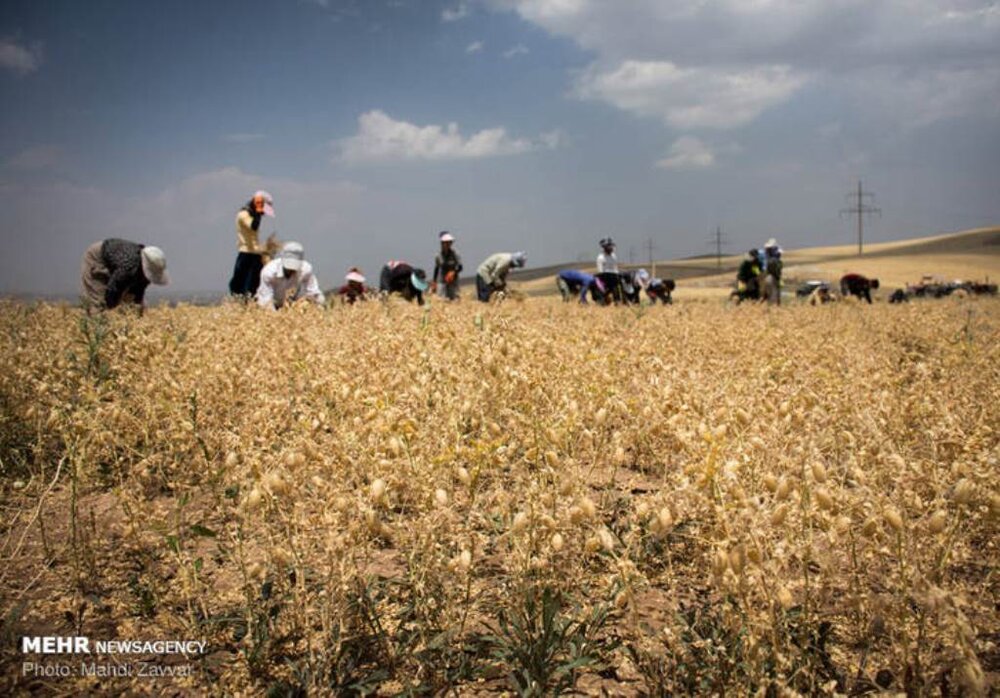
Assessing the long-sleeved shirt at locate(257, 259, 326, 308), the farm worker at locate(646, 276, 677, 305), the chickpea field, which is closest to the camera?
the chickpea field

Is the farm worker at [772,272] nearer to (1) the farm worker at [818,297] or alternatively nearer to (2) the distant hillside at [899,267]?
(1) the farm worker at [818,297]

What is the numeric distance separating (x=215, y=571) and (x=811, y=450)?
99.9 inches

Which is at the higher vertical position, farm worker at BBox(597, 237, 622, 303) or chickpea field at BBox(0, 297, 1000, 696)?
farm worker at BBox(597, 237, 622, 303)

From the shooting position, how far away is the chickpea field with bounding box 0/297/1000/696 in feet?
6.17

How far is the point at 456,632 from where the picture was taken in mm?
2246

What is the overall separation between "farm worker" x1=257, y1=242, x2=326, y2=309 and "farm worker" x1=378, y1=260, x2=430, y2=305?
3.60 meters

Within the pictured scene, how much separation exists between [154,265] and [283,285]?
198cm

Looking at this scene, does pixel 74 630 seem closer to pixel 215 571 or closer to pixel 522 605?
pixel 215 571

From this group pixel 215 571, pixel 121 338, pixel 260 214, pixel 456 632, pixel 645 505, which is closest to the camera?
pixel 645 505

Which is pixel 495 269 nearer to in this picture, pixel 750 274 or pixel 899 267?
pixel 750 274

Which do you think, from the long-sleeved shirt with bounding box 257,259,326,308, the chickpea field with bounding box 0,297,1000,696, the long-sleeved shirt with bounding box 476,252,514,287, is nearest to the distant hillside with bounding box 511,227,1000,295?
the long-sleeved shirt with bounding box 476,252,514,287

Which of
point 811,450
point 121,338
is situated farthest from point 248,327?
point 811,450

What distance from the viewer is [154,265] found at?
8.21 meters

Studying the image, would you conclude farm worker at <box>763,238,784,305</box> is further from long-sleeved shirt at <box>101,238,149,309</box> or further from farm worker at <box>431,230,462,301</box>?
long-sleeved shirt at <box>101,238,149,309</box>
